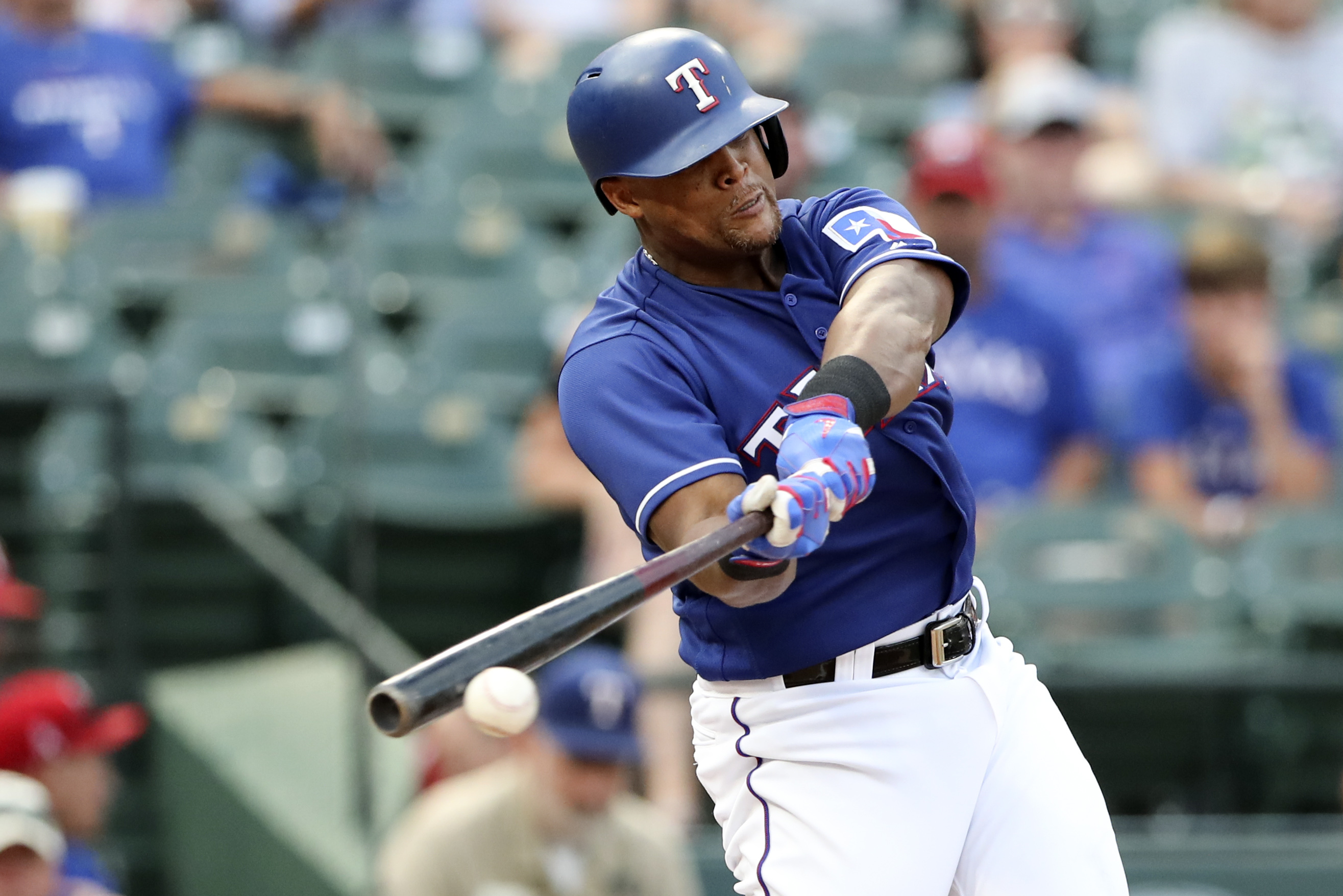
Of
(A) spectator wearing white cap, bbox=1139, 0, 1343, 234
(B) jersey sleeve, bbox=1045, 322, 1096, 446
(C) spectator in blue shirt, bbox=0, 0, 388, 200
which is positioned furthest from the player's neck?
(A) spectator wearing white cap, bbox=1139, 0, 1343, 234

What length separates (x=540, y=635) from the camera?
2111mm

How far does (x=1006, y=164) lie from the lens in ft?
20.9

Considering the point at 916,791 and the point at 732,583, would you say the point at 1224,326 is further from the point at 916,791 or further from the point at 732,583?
the point at 732,583

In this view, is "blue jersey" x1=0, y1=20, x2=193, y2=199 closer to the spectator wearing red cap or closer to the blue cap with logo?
the spectator wearing red cap

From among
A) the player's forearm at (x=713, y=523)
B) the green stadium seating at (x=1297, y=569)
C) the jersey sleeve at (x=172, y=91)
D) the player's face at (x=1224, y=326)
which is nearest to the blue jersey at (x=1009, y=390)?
the player's face at (x=1224, y=326)

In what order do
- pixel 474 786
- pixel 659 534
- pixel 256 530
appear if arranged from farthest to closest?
pixel 256 530 < pixel 474 786 < pixel 659 534

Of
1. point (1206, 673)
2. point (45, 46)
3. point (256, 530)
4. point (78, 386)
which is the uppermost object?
point (45, 46)

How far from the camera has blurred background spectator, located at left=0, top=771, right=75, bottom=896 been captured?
3.81 meters

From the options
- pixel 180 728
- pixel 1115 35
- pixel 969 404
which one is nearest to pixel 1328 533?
pixel 969 404

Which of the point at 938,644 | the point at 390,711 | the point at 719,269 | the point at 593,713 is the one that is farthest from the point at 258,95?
the point at 390,711

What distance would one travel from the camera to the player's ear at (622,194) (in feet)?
8.57

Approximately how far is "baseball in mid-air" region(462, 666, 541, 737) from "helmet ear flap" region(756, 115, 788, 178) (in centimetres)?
100

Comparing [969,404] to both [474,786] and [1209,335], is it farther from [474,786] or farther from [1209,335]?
[474,786]

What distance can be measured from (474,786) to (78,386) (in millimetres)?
1696
